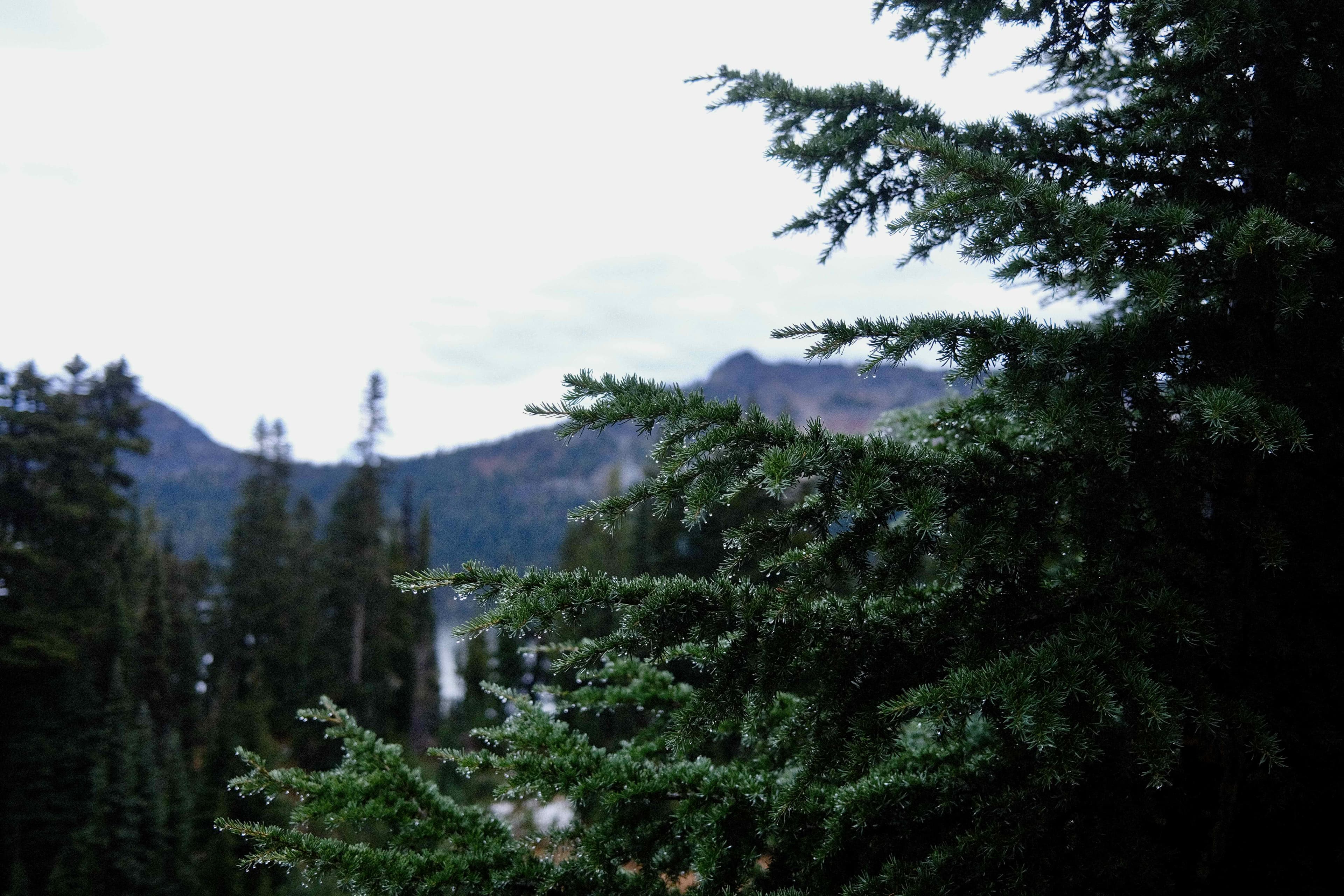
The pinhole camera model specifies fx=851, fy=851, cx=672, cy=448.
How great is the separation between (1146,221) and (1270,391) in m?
0.70

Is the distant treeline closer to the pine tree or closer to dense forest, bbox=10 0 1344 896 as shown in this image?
dense forest, bbox=10 0 1344 896

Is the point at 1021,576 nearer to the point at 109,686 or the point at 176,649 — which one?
the point at 109,686

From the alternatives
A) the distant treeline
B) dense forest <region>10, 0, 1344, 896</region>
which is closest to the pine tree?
dense forest <region>10, 0, 1344, 896</region>

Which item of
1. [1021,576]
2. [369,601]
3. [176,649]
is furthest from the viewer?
[369,601]

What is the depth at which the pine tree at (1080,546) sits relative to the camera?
268 centimetres

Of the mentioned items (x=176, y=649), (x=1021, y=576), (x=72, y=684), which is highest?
(x=1021, y=576)

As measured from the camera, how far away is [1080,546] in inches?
117

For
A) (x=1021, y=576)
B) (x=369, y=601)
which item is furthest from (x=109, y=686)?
(x=1021, y=576)

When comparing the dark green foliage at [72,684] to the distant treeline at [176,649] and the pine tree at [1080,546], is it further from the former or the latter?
the pine tree at [1080,546]

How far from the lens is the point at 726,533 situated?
293 cm

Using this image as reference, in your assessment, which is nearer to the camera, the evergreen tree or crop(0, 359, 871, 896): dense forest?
crop(0, 359, 871, 896): dense forest

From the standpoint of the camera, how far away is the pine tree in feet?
8.80

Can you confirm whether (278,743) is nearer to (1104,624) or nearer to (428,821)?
(428,821)

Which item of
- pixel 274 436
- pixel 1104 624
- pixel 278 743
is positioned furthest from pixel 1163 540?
pixel 274 436
